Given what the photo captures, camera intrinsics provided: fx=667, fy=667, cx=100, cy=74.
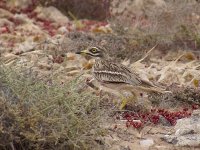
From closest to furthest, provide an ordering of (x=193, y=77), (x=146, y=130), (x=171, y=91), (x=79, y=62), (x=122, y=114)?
(x=146, y=130)
(x=122, y=114)
(x=171, y=91)
(x=193, y=77)
(x=79, y=62)

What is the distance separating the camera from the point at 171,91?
25.1 feet

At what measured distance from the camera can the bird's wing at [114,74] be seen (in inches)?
287

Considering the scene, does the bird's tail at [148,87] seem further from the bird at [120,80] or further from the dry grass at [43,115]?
the dry grass at [43,115]

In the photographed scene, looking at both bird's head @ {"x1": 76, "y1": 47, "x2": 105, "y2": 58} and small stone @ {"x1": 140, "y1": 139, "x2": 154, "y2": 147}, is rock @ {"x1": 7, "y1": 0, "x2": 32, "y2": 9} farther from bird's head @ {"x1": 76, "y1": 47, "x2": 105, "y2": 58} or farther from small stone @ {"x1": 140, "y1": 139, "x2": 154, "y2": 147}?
small stone @ {"x1": 140, "y1": 139, "x2": 154, "y2": 147}

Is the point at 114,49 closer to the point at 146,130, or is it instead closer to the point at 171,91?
the point at 171,91

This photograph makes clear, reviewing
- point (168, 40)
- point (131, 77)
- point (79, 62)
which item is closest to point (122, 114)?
point (131, 77)

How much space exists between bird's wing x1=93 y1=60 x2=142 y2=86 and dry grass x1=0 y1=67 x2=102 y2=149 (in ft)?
4.79

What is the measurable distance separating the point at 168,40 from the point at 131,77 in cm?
284

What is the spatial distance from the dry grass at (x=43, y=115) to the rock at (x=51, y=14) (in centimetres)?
714

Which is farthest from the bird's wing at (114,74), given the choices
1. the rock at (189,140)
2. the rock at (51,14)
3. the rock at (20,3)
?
the rock at (20,3)

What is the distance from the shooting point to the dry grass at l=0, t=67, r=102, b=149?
17.2 feet

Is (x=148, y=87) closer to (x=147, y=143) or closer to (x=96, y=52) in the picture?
(x=96, y=52)

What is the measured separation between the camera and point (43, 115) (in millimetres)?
5422

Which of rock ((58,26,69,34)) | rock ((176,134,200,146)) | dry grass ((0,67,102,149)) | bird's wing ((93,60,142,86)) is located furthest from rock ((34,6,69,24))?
dry grass ((0,67,102,149))
